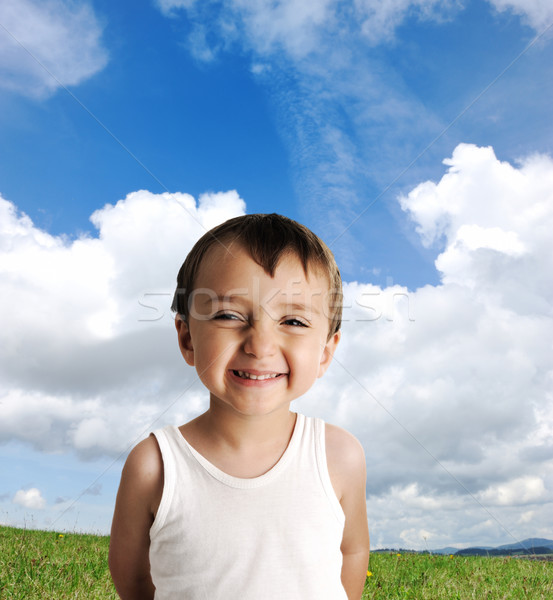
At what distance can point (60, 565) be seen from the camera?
15.0 ft

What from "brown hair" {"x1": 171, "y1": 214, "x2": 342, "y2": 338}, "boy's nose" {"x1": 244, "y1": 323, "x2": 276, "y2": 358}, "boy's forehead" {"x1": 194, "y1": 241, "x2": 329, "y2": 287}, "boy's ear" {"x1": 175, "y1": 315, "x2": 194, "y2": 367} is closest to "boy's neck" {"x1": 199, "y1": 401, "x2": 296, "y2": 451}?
"boy's ear" {"x1": 175, "y1": 315, "x2": 194, "y2": 367}

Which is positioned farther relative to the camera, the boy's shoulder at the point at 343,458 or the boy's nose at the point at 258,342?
the boy's shoulder at the point at 343,458

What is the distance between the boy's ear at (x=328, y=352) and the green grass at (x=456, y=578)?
2.38 m

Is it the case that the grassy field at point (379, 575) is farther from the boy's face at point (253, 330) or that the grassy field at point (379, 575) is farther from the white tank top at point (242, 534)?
the boy's face at point (253, 330)

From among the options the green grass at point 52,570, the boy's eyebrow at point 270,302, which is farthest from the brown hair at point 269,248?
the green grass at point 52,570

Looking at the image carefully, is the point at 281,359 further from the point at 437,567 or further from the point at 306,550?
the point at 437,567

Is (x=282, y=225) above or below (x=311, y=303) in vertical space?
above

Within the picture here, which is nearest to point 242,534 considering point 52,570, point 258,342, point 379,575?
point 258,342

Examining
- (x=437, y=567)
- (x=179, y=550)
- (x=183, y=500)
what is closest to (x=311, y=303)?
(x=183, y=500)

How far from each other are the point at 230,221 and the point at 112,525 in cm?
147

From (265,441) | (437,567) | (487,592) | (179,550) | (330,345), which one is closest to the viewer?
(179,550)

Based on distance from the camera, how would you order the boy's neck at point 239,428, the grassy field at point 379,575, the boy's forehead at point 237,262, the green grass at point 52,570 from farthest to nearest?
the grassy field at point 379,575 → the green grass at point 52,570 → the boy's neck at point 239,428 → the boy's forehead at point 237,262

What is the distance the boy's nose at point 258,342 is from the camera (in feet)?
7.54

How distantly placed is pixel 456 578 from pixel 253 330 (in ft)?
13.2
